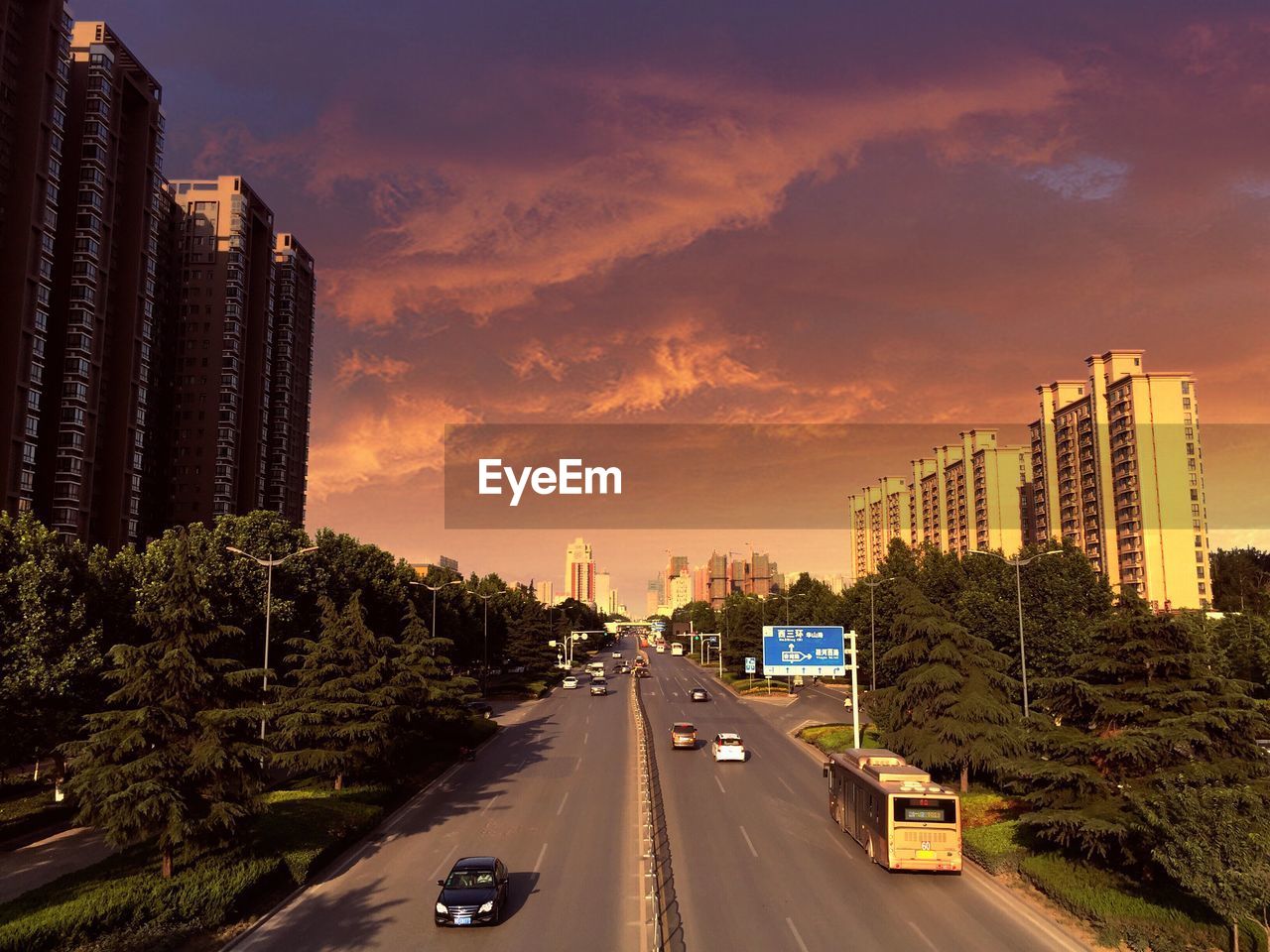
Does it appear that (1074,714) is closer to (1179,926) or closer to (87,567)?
(1179,926)

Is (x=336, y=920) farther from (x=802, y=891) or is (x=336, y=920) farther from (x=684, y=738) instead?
(x=684, y=738)

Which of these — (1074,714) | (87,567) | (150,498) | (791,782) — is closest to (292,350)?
(150,498)

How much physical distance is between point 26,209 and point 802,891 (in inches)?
3406

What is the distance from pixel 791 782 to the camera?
3975 centimetres

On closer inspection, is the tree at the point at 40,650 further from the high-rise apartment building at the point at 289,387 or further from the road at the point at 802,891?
the high-rise apartment building at the point at 289,387

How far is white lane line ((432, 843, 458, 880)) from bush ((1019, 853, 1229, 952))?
17236 mm

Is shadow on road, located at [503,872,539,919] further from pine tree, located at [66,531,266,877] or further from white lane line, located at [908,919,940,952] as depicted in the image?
white lane line, located at [908,919,940,952]

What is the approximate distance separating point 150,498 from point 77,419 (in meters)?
34.5

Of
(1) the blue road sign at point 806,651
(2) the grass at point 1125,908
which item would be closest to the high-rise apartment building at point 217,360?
(1) the blue road sign at point 806,651

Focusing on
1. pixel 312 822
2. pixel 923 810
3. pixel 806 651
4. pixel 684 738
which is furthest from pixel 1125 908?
pixel 684 738

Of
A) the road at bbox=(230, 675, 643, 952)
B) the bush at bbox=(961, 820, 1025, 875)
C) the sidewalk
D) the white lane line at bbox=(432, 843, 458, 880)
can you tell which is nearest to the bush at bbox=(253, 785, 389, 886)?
the road at bbox=(230, 675, 643, 952)

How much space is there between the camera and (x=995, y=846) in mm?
27359

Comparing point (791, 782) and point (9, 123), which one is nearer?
point (791, 782)

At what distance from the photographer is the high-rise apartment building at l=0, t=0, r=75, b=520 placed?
72250mm
